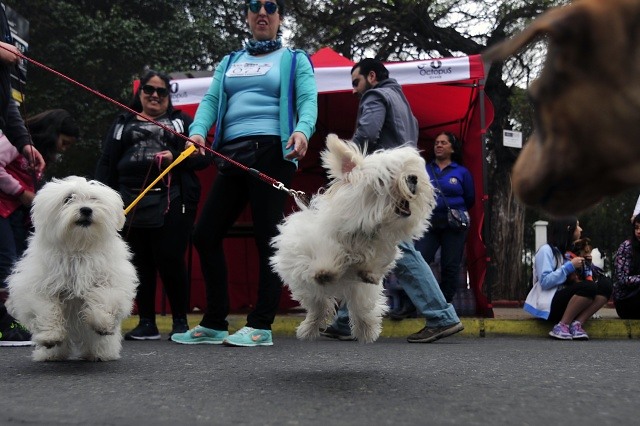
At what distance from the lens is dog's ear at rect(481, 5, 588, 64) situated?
2.25 meters

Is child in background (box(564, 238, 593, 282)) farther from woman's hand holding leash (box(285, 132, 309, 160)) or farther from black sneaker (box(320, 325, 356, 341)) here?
woman's hand holding leash (box(285, 132, 309, 160))

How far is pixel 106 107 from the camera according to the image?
19.3 meters

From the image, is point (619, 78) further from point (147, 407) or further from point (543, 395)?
point (147, 407)

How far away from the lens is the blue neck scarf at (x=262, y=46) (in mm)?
6203

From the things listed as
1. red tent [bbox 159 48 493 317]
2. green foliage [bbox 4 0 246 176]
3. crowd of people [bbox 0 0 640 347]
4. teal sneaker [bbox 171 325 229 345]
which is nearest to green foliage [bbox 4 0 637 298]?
Result: green foliage [bbox 4 0 246 176]

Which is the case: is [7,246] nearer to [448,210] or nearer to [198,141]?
[198,141]

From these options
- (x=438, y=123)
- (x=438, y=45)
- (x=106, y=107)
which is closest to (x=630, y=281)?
(x=438, y=123)

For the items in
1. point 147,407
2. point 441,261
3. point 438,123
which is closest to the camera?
point 147,407

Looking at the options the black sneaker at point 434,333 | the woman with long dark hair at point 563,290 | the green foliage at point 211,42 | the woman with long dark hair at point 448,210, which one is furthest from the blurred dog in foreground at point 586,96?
the green foliage at point 211,42

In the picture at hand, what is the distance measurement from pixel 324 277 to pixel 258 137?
6.29ft

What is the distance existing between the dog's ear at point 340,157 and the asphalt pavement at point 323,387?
1112 mm

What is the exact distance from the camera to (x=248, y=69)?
618 centimetres

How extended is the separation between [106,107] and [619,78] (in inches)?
709

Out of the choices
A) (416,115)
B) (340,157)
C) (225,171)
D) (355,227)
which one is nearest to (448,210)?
(416,115)
